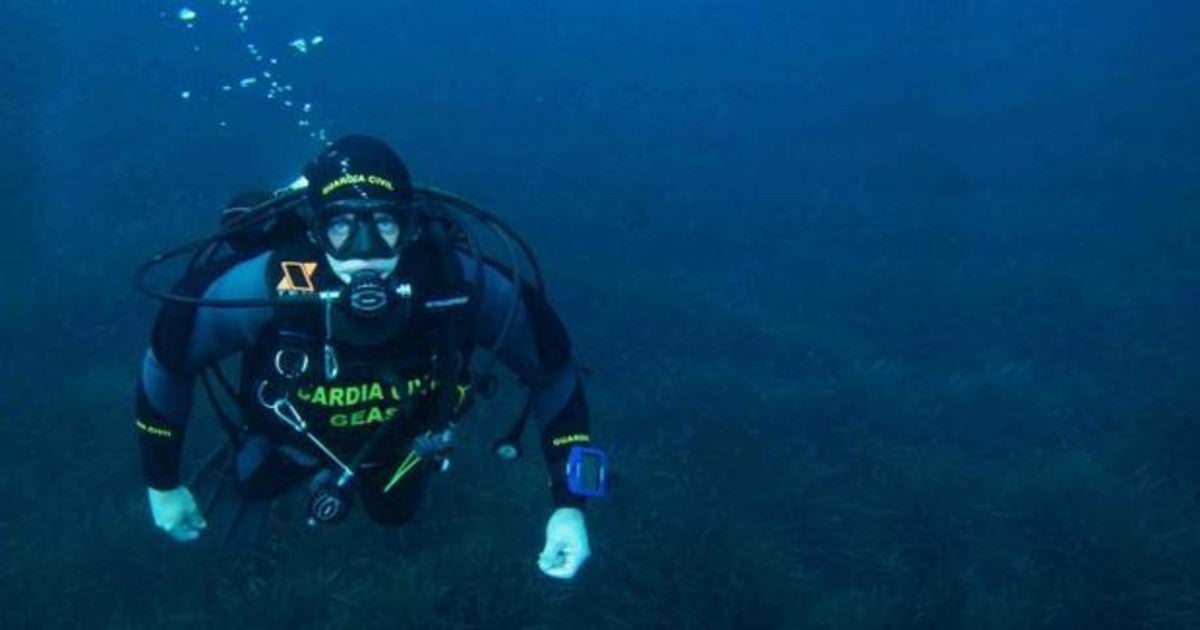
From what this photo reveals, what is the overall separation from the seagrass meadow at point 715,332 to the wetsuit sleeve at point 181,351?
2.48m

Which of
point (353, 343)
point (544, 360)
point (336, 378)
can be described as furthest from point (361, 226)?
point (544, 360)

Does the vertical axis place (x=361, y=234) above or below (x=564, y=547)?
above

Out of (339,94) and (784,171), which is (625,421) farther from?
(339,94)

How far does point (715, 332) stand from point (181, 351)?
844 centimetres

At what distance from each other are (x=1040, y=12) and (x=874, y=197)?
76.7 feet

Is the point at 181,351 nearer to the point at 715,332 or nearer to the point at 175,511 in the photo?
the point at 175,511

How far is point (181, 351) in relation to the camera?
3.60 m

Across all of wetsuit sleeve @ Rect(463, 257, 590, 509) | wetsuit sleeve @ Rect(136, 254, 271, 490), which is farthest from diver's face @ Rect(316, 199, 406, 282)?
wetsuit sleeve @ Rect(463, 257, 590, 509)

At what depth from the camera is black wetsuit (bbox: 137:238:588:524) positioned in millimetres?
3533

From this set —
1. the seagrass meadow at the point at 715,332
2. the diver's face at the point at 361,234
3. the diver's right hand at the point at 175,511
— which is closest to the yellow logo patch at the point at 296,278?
the diver's face at the point at 361,234

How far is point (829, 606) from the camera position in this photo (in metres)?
6.36

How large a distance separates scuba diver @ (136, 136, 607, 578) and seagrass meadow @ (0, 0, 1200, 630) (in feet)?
7.87

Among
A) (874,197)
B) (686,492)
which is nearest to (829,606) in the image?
(686,492)

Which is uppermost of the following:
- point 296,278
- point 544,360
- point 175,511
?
point 296,278
